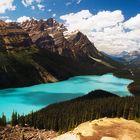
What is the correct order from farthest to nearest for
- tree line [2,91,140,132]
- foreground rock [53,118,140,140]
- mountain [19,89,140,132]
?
tree line [2,91,140,132] < mountain [19,89,140,132] < foreground rock [53,118,140,140]

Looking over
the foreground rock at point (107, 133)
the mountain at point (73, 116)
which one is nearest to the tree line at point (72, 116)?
the mountain at point (73, 116)

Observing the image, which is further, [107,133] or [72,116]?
[72,116]

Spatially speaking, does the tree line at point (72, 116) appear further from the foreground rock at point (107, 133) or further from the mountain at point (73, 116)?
the foreground rock at point (107, 133)

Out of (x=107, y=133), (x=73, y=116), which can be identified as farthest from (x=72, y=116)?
(x=107, y=133)

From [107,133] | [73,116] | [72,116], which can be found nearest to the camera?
[107,133]

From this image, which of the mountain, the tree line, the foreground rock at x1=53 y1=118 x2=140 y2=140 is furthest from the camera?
the tree line

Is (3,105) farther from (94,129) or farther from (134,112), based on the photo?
(94,129)

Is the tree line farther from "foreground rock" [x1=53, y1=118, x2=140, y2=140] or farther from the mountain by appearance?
"foreground rock" [x1=53, y1=118, x2=140, y2=140]

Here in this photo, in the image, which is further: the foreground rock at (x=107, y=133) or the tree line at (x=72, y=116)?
the tree line at (x=72, y=116)

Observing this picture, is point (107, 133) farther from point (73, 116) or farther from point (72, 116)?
point (72, 116)

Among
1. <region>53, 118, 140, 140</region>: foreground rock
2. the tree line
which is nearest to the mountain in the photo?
the tree line

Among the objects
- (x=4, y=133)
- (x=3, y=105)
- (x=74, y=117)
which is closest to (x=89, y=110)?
(x=74, y=117)
